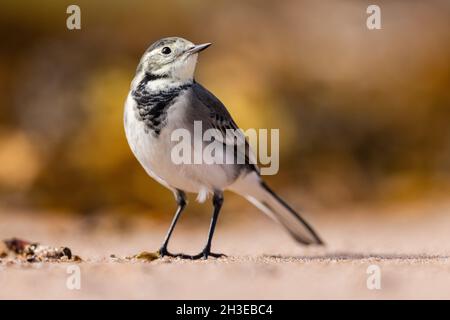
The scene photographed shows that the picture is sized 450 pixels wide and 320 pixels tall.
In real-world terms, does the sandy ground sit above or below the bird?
below

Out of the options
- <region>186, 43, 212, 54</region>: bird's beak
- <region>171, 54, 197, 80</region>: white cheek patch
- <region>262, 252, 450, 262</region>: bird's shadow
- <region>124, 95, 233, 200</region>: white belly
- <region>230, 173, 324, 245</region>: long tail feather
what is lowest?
<region>262, 252, 450, 262</region>: bird's shadow

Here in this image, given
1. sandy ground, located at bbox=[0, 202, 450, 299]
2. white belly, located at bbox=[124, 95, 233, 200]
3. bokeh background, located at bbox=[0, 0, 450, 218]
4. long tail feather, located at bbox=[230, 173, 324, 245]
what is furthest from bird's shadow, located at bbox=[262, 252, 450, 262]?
bokeh background, located at bbox=[0, 0, 450, 218]

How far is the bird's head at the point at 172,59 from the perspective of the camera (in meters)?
6.42

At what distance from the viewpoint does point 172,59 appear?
643 cm

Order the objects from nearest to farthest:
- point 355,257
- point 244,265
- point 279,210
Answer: point 244,265 → point 355,257 → point 279,210

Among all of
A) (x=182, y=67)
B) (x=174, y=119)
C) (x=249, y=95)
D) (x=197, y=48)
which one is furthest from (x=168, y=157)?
(x=249, y=95)

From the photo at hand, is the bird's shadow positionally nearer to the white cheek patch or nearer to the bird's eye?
the white cheek patch

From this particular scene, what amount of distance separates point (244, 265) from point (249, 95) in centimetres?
773

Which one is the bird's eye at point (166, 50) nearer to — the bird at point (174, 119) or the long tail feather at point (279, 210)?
the bird at point (174, 119)

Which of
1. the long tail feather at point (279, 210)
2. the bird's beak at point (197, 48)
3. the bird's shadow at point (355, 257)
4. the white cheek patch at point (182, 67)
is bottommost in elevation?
the bird's shadow at point (355, 257)

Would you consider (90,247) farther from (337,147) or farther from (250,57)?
(250,57)

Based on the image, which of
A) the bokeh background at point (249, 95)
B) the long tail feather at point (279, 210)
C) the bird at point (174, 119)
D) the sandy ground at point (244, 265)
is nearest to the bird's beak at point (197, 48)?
the bird at point (174, 119)

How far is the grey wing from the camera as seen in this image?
6.42 meters

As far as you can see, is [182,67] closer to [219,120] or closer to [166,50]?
[166,50]
